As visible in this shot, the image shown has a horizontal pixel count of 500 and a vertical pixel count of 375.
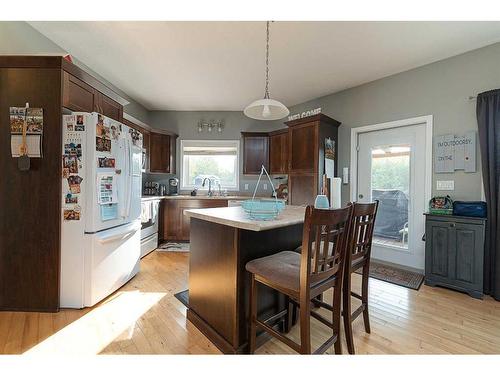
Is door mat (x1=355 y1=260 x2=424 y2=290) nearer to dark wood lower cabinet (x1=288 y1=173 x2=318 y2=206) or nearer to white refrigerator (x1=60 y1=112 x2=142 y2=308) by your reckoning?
dark wood lower cabinet (x1=288 y1=173 x2=318 y2=206)

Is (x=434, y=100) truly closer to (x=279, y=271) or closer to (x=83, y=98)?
(x=279, y=271)

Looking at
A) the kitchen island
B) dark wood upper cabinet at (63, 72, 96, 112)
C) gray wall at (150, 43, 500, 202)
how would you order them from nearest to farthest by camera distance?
the kitchen island → dark wood upper cabinet at (63, 72, 96, 112) → gray wall at (150, 43, 500, 202)

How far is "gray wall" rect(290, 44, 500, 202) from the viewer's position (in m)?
2.63

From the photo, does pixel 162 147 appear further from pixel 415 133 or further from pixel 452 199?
pixel 452 199

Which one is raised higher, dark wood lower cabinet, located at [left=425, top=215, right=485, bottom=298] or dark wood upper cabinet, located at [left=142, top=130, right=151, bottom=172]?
dark wood upper cabinet, located at [left=142, top=130, right=151, bottom=172]

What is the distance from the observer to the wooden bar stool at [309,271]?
1222mm

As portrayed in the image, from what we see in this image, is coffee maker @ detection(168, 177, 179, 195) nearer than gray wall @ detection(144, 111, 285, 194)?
Yes

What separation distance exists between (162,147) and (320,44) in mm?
3348

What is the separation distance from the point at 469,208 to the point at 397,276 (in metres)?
1.11

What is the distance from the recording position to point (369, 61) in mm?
2938

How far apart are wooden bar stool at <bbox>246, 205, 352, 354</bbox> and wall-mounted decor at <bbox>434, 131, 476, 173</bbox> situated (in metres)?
2.27

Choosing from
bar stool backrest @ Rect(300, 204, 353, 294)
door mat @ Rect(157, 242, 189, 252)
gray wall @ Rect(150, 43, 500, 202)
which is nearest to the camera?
bar stool backrest @ Rect(300, 204, 353, 294)

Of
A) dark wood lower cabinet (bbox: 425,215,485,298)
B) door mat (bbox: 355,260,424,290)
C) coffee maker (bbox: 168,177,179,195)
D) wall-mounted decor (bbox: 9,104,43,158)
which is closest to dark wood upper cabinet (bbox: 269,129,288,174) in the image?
coffee maker (bbox: 168,177,179,195)
